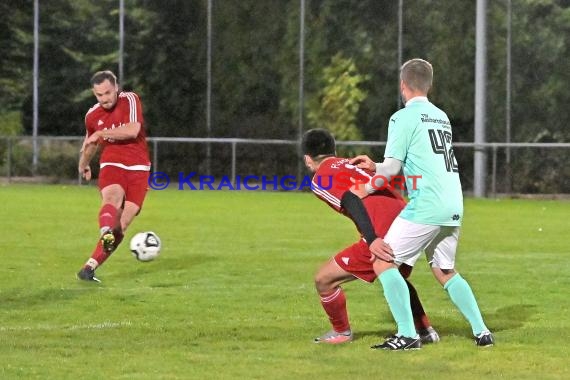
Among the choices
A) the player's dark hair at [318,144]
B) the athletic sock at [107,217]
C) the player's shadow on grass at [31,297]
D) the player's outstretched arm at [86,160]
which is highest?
the player's dark hair at [318,144]

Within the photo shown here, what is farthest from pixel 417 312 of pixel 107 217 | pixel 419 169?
pixel 107 217

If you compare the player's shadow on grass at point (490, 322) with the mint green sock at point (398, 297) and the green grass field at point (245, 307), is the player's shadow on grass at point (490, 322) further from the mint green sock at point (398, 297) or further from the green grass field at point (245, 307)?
the mint green sock at point (398, 297)

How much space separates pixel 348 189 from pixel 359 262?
0.48 metres

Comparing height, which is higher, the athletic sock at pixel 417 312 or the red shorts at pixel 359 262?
the red shorts at pixel 359 262

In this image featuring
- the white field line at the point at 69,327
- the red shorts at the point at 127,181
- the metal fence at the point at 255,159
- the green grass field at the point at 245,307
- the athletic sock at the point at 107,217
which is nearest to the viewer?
the green grass field at the point at 245,307

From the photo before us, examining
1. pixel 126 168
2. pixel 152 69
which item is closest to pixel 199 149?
pixel 152 69

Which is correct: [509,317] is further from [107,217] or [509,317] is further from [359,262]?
[107,217]

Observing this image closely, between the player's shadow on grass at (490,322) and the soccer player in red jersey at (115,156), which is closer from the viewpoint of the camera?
the player's shadow on grass at (490,322)

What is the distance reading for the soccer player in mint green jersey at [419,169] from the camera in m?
7.67

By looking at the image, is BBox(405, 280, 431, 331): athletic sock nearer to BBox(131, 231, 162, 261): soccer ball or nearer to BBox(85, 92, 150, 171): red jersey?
BBox(85, 92, 150, 171): red jersey

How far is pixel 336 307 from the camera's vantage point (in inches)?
320

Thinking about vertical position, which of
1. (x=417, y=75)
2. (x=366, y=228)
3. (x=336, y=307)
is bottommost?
(x=336, y=307)

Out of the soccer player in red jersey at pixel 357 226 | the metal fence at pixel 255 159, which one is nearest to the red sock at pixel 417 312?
the soccer player in red jersey at pixel 357 226

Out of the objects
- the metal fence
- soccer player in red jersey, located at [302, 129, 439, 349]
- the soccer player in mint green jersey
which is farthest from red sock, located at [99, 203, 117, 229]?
the metal fence
